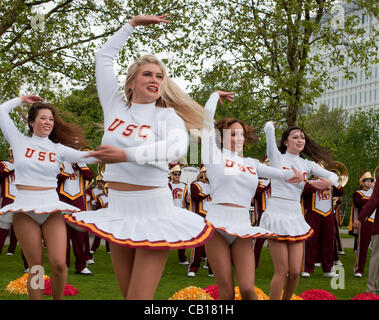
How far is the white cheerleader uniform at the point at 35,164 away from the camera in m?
5.55

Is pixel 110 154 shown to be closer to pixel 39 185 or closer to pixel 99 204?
pixel 39 185

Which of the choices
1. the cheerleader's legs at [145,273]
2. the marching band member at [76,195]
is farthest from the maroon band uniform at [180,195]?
the cheerleader's legs at [145,273]

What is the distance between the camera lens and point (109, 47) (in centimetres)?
389

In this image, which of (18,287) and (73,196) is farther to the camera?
(73,196)

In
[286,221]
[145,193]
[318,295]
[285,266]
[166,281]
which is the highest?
[145,193]

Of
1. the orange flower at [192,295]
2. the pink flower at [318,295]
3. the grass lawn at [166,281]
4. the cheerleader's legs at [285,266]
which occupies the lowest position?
the grass lawn at [166,281]

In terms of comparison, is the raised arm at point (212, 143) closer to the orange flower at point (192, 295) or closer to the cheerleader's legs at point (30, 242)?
the orange flower at point (192, 295)

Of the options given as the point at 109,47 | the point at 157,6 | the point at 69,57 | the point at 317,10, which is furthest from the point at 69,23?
the point at 109,47

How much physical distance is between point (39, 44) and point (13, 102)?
29.3ft

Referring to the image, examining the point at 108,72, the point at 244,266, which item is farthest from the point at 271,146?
the point at 108,72

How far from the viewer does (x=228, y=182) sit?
5359 millimetres

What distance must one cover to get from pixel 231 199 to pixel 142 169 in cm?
196

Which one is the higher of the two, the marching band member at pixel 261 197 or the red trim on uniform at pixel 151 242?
the red trim on uniform at pixel 151 242

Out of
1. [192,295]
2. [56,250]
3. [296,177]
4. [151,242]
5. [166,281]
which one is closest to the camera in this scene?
[151,242]
